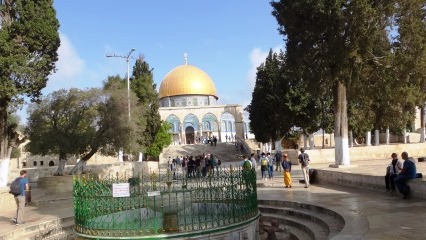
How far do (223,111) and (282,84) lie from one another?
30.2 metres

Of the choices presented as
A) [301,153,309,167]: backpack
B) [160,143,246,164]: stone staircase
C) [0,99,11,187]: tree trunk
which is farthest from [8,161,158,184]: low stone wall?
[301,153,309,167]: backpack

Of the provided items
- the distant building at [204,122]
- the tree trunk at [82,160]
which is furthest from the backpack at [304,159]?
the distant building at [204,122]

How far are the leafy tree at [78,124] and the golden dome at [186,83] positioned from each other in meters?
43.0

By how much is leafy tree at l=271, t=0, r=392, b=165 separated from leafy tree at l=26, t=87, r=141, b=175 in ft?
32.8

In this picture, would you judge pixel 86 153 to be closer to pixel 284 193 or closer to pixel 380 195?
pixel 284 193

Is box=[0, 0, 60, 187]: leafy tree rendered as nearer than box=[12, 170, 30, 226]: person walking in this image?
No

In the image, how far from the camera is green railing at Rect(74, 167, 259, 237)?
7.58 metres

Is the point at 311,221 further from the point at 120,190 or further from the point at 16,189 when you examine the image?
the point at 16,189

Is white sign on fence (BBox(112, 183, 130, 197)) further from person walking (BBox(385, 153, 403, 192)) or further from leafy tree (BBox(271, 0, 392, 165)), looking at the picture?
leafy tree (BBox(271, 0, 392, 165))

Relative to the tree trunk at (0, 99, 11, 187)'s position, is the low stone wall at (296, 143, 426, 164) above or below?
below

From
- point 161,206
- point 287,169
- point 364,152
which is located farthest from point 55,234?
point 364,152

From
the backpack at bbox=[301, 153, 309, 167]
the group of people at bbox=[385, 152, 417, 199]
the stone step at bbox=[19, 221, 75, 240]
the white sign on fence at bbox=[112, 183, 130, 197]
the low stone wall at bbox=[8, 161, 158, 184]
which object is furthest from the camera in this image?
the low stone wall at bbox=[8, 161, 158, 184]

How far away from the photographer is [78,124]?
70.9ft

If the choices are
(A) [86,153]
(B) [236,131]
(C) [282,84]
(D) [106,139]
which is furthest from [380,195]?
(B) [236,131]
